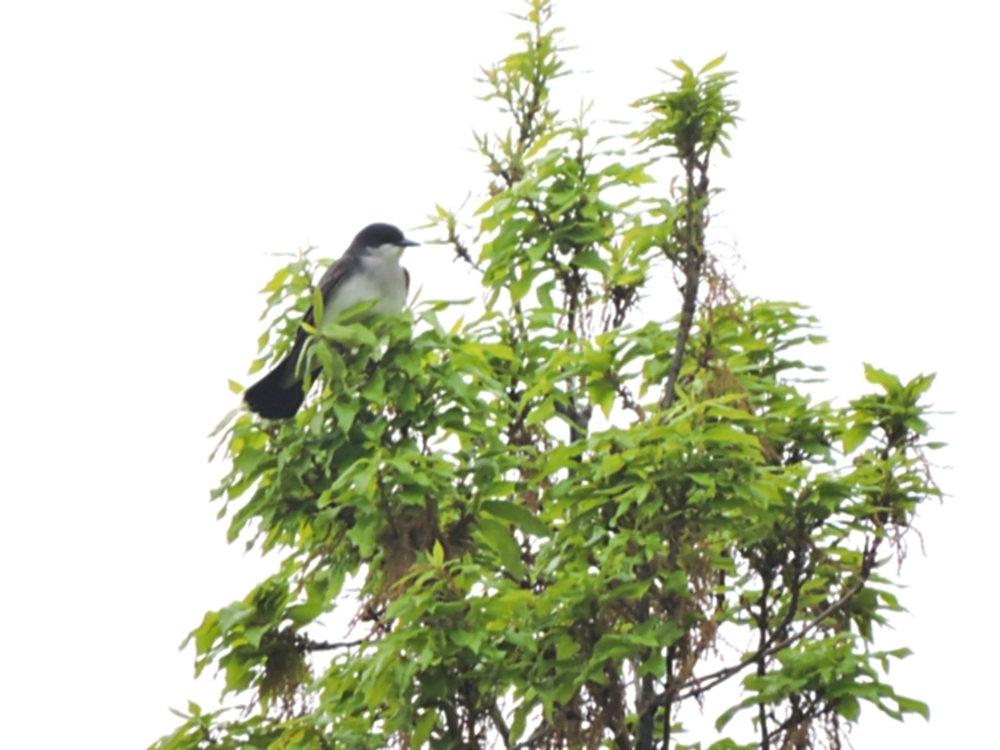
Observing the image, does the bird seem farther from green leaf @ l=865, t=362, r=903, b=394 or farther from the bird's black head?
green leaf @ l=865, t=362, r=903, b=394

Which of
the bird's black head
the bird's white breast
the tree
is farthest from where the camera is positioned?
the bird's black head

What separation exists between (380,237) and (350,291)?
3.08ft

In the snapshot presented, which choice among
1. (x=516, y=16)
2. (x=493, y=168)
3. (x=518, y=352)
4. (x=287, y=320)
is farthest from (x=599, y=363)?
(x=516, y=16)

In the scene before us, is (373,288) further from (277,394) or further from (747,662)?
(747,662)

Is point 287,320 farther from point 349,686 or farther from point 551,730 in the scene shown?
point 551,730

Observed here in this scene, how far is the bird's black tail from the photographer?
907 centimetres

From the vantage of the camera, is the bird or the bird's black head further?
the bird's black head

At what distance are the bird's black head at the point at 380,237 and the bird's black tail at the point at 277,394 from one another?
1947 millimetres

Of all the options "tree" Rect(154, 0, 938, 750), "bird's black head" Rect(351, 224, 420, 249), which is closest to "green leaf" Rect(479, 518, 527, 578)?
"tree" Rect(154, 0, 938, 750)

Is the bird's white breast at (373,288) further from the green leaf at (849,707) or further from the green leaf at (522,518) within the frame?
the green leaf at (849,707)

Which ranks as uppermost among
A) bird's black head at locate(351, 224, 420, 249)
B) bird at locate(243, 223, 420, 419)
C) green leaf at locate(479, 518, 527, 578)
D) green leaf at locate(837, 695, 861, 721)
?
bird's black head at locate(351, 224, 420, 249)

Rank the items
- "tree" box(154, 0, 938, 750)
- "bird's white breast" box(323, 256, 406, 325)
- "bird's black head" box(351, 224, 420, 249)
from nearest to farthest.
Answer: "tree" box(154, 0, 938, 750)
"bird's white breast" box(323, 256, 406, 325)
"bird's black head" box(351, 224, 420, 249)

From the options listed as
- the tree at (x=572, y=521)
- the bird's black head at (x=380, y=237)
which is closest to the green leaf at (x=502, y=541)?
the tree at (x=572, y=521)

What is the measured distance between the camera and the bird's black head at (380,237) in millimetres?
11328
